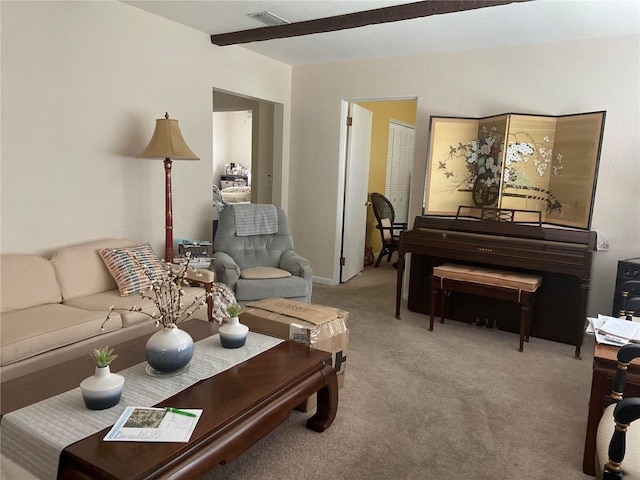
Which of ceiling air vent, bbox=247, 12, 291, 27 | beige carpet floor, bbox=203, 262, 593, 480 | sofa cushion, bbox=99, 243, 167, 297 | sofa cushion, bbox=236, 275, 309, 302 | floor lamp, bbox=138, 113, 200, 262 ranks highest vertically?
ceiling air vent, bbox=247, 12, 291, 27

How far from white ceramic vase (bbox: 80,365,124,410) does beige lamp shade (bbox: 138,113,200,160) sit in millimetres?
2049

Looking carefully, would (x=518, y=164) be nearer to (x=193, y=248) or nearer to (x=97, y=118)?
(x=193, y=248)

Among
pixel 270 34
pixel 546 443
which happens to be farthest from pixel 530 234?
pixel 270 34

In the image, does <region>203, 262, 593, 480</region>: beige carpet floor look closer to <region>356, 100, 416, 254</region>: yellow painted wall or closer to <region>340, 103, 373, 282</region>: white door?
<region>340, 103, 373, 282</region>: white door

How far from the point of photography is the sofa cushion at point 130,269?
9.92 ft

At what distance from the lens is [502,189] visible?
4000 mm

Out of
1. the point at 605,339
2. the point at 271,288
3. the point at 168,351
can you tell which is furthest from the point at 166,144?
the point at 605,339

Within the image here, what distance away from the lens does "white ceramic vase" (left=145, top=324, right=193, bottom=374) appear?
6.20 ft

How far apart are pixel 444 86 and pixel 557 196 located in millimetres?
1450

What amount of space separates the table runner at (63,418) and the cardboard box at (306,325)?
1.93 feet

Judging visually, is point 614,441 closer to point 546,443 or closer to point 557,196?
point 546,443

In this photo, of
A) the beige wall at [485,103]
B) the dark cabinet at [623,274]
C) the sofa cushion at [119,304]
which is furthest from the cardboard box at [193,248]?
the dark cabinet at [623,274]

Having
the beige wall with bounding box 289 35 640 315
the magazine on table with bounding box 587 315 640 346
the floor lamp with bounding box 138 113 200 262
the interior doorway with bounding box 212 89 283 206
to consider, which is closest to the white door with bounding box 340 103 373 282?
the beige wall with bounding box 289 35 640 315

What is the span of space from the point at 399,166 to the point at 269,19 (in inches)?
156
